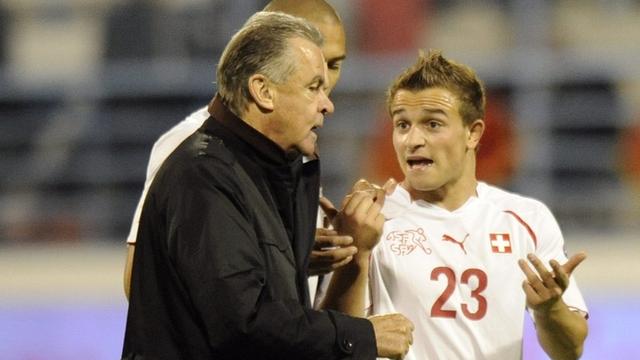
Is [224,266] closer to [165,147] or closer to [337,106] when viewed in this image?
[165,147]

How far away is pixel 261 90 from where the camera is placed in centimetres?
298

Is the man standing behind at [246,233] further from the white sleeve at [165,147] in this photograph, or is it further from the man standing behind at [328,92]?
the white sleeve at [165,147]

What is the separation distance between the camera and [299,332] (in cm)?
282

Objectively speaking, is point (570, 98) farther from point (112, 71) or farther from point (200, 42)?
point (112, 71)

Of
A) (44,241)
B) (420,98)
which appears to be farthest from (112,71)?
(420,98)

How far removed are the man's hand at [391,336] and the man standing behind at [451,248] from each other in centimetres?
39

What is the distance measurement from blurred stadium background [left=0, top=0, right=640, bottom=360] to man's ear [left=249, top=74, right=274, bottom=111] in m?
4.20

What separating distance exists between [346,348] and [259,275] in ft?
0.83

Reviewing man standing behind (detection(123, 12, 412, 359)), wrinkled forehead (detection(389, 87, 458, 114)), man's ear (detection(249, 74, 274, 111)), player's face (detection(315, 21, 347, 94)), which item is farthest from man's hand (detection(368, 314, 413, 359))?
player's face (detection(315, 21, 347, 94))

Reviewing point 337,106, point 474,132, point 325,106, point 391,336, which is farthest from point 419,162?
point 337,106

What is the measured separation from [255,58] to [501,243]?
97cm

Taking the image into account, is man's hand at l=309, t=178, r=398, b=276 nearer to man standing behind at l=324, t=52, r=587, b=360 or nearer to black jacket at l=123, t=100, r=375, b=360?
man standing behind at l=324, t=52, r=587, b=360

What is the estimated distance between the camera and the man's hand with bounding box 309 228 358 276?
3293 millimetres

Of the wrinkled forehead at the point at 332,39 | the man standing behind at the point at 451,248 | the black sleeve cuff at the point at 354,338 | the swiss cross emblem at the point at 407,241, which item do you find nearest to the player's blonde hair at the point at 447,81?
the man standing behind at the point at 451,248
